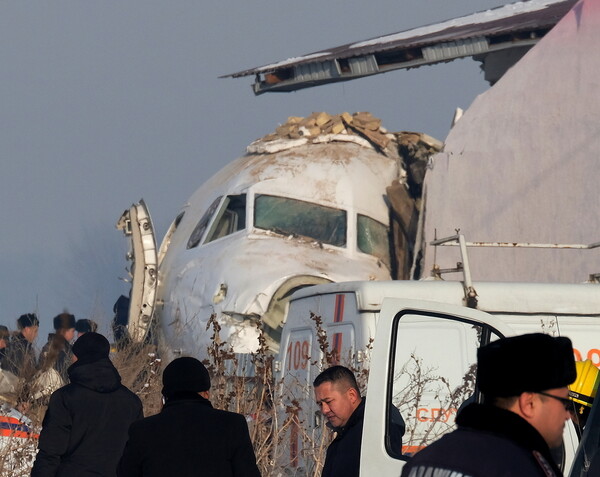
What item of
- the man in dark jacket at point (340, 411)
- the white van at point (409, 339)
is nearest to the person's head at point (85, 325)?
the white van at point (409, 339)

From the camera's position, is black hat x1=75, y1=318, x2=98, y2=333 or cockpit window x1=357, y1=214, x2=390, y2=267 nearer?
black hat x1=75, y1=318, x2=98, y2=333

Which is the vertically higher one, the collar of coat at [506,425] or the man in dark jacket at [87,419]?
the collar of coat at [506,425]

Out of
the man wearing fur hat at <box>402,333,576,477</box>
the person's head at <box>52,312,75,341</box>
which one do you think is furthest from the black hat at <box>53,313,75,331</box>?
the man wearing fur hat at <box>402,333,576,477</box>

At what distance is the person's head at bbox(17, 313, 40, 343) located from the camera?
12555 mm

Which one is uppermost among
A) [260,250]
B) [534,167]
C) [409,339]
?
[534,167]

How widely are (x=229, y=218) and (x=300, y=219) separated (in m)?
0.96

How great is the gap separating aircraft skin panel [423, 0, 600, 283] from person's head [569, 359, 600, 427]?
564 cm

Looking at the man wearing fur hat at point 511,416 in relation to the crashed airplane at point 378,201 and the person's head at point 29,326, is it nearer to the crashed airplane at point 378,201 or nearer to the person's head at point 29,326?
the crashed airplane at point 378,201

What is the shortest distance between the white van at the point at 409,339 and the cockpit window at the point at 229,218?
625 cm

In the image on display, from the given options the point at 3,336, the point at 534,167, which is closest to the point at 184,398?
the point at 534,167

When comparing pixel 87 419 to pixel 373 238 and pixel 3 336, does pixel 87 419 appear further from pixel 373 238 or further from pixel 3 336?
pixel 373 238

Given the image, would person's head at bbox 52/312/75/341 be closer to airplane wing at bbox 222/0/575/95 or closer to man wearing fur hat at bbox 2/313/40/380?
man wearing fur hat at bbox 2/313/40/380

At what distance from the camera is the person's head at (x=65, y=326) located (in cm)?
1192

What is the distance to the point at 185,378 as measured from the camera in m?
5.20
